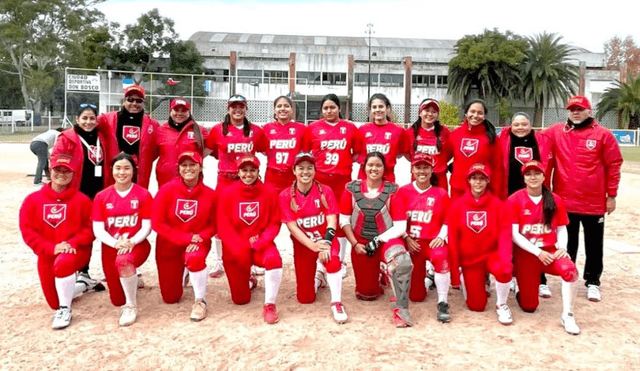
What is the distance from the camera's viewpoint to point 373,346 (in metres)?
3.97

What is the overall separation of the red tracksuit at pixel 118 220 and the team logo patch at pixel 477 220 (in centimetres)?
297

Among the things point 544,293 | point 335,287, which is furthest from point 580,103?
point 335,287

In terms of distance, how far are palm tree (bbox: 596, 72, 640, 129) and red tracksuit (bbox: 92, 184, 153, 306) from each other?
158 ft

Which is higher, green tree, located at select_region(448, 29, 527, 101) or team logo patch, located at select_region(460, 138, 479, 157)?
green tree, located at select_region(448, 29, 527, 101)

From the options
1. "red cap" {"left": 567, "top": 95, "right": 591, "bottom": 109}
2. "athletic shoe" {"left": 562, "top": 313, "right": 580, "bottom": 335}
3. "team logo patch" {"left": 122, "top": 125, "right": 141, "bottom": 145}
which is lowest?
"athletic shoe" {"left": 562, "top": 313, "right": 580, "bottom": 335}

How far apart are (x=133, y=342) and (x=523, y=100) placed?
4748cm

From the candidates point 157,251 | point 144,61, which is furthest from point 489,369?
point 144,61

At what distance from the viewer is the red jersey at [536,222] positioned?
4.73 meters

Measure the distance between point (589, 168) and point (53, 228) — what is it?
5.21 m

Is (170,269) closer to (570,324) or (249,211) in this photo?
(249,211)

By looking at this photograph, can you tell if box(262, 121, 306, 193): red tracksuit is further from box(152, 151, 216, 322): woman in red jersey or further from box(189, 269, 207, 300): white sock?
box(189, 269, 207, 300): white sock

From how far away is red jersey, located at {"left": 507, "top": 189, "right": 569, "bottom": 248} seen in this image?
473 centimetres

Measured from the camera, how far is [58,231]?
15.4 feet

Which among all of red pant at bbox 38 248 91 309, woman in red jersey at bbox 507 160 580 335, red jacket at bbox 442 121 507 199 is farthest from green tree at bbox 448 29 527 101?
red pant at bbox 38 248 91 309
